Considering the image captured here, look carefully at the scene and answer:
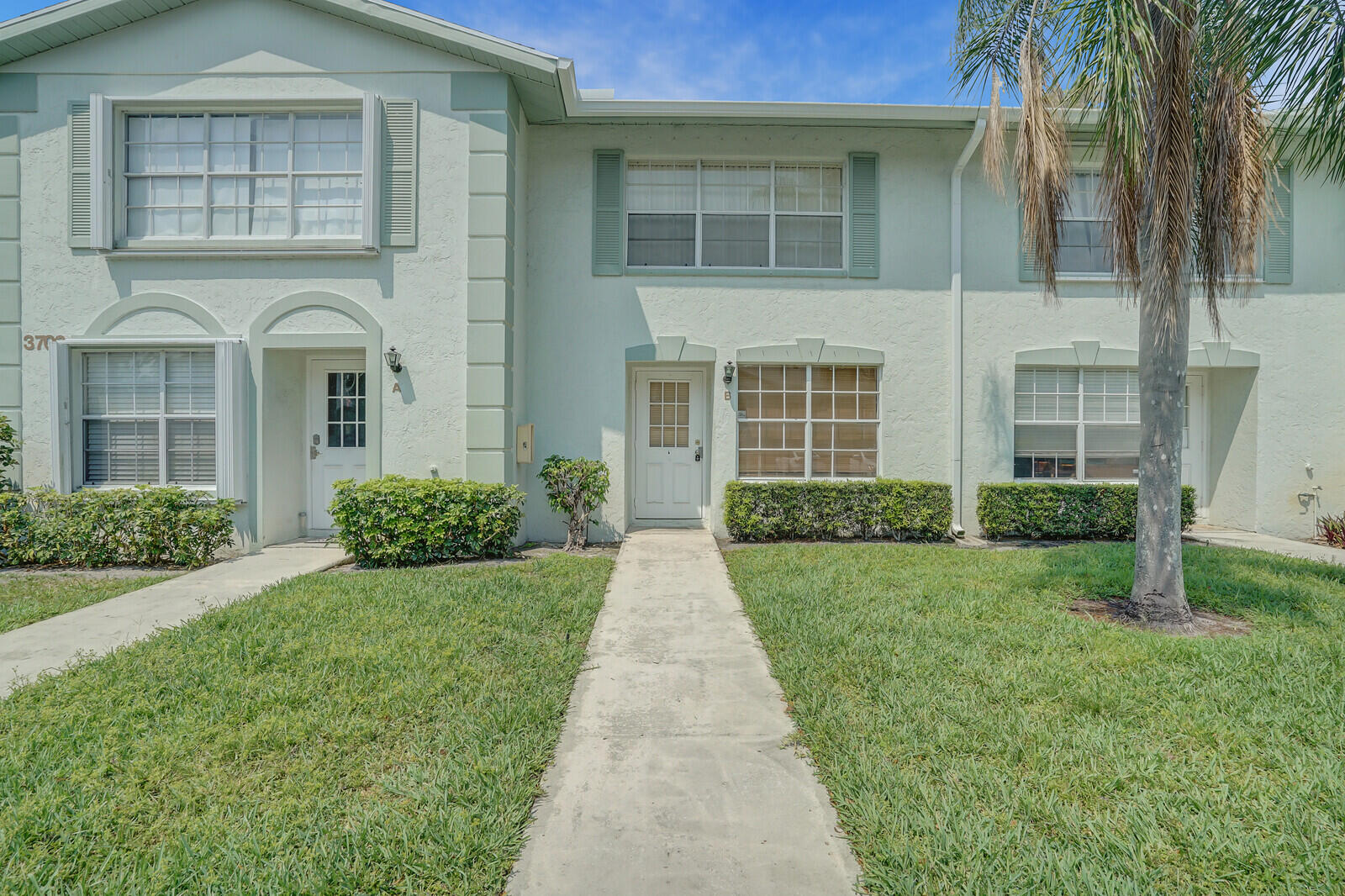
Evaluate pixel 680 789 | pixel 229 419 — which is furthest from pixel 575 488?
pixel 680 789

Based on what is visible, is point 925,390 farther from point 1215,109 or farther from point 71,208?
point 71,208

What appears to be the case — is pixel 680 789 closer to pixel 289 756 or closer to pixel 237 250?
pixel 289 756

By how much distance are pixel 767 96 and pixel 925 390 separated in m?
4.49

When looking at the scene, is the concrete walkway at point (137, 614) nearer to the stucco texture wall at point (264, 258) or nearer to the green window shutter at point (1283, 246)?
the stucco texture wall at point (264, 258)

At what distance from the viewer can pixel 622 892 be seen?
2.20 meters

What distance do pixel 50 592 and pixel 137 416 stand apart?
271 cm

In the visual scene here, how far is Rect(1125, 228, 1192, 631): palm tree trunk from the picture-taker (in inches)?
191

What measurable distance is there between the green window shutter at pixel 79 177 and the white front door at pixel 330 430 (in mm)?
2829

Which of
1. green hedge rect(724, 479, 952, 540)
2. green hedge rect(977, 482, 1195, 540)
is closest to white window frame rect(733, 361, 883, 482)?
green hedge rect(724, 479, 952, 540)

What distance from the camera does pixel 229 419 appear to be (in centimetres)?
766

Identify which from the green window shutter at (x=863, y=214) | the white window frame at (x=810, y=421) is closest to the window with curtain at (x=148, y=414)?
the white window frame at (x=810, y=421)

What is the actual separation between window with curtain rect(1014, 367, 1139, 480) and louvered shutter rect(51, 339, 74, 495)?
12113 millimetres

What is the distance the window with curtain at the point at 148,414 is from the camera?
25.7ft

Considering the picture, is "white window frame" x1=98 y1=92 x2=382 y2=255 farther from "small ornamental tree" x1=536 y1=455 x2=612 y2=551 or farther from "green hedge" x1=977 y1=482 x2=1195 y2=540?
"green hedge" x1=977 y1=482 x2=1195 y2=540
